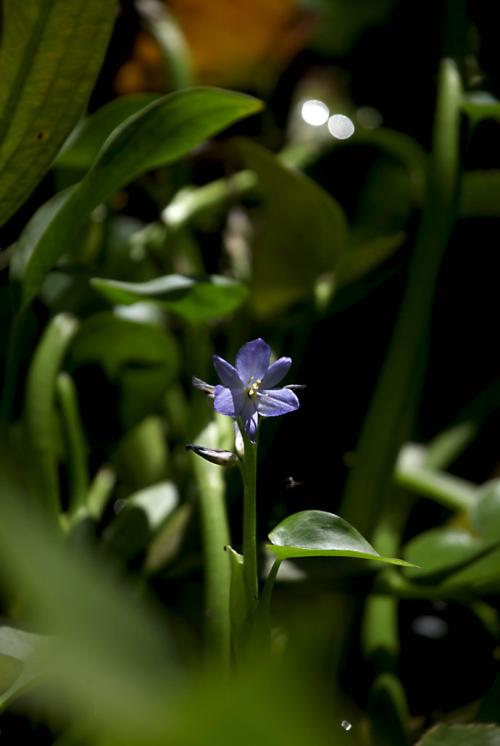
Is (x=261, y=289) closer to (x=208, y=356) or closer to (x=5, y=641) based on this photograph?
(x=208, y=356)

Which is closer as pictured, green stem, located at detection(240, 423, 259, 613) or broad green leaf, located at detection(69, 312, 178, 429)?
green stem, located at detection(240, 423, 259, 613)

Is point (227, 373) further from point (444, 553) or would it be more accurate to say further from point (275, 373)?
point (444, 553)

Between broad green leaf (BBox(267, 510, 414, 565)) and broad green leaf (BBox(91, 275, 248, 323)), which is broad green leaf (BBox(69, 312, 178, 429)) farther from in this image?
broad green leaf (BBox(267, 510, 414, 565))

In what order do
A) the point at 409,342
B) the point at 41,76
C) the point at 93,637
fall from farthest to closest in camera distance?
1. the point at 409,342
2. the point at 41,76
3. the point at 93,637

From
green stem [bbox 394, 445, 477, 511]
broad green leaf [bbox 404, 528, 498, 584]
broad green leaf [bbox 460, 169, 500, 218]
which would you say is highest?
broad green leaf [bbox 460, 169, 500, 218]

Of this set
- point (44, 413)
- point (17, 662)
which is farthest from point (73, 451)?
point (17, 662)

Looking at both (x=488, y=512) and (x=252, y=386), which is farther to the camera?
(x=488, y=512)

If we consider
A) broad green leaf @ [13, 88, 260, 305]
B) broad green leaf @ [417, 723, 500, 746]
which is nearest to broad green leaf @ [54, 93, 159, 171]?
broad green leaf @ [13, 88, 260, 305]
